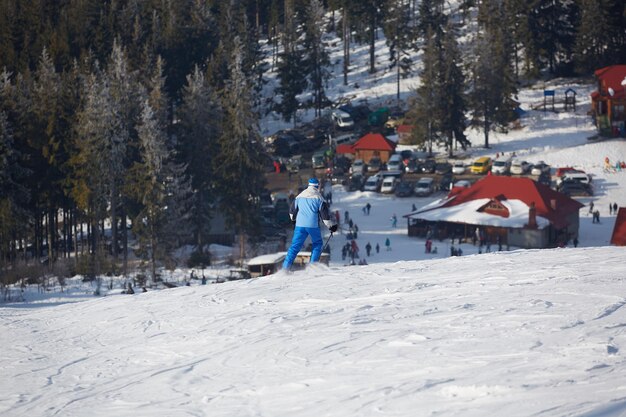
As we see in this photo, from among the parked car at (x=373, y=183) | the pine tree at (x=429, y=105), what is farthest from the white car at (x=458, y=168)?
the parked car at (x=373, y=183)

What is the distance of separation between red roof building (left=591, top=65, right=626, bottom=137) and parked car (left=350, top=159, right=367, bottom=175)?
48.6 feet

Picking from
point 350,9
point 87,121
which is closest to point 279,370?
point 87,121

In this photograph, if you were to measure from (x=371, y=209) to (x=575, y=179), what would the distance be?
35.2ft

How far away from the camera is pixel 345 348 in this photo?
32.6 feet

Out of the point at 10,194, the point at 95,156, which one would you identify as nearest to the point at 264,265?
the point at 95,156

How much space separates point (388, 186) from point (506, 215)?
10202mm

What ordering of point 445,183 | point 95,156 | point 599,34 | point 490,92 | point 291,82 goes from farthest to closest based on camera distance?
point 291,82, point 599,34, point 490,92, point 445,183, point 95,156

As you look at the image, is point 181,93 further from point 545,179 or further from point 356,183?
point 545,179

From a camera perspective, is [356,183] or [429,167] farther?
[429,167]

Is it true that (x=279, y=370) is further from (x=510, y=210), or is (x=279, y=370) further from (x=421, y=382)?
(x=510, y=210)

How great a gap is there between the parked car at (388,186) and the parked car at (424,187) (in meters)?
1.28

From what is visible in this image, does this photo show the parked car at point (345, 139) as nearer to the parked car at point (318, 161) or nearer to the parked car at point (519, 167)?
the parked car at point (318, 161)

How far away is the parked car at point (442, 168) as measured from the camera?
5347 cm

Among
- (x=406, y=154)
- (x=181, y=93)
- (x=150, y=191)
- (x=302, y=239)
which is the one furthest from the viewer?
(x=406, y=154)
